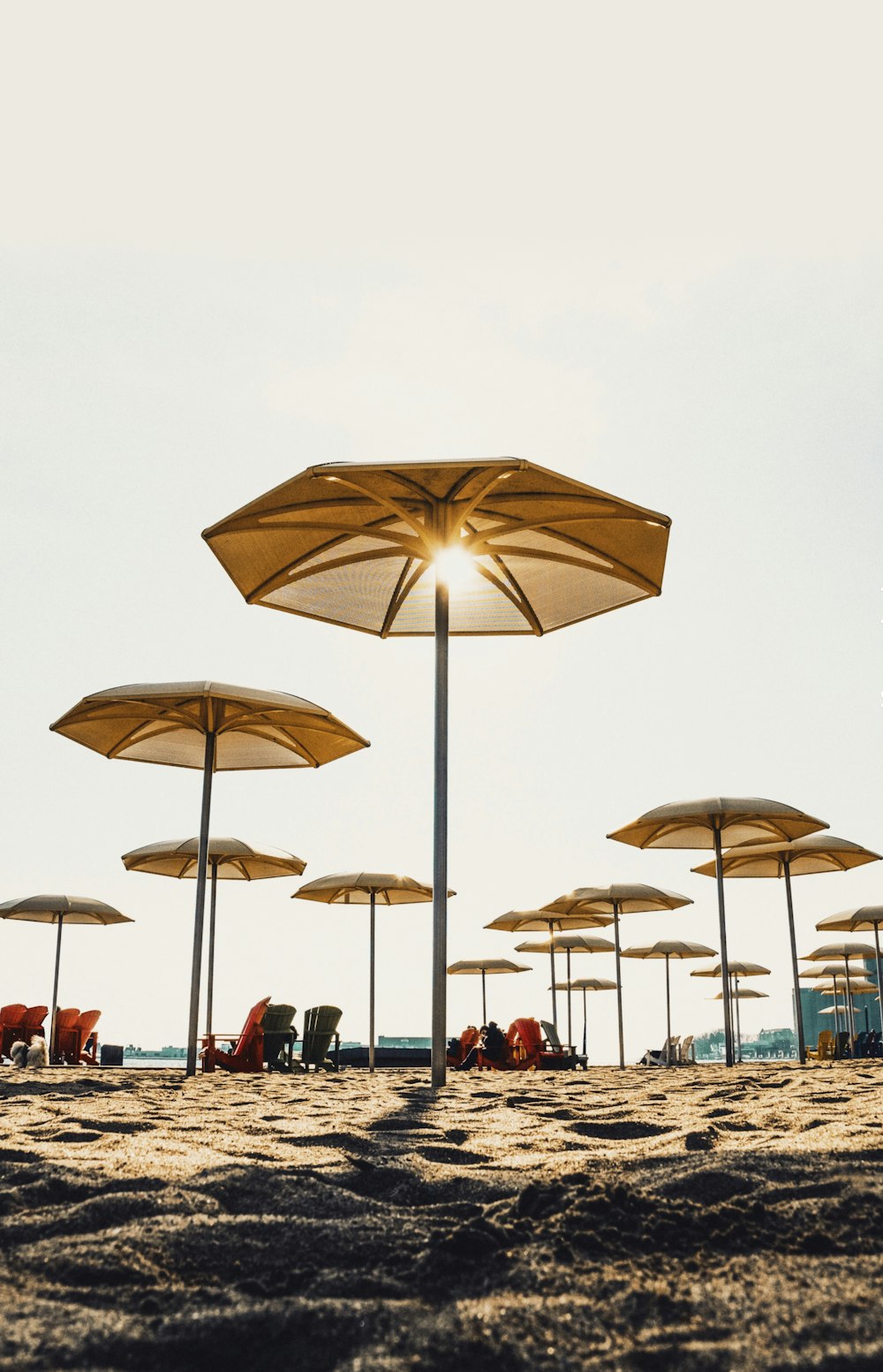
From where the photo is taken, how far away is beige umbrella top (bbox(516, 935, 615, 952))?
17.2 m

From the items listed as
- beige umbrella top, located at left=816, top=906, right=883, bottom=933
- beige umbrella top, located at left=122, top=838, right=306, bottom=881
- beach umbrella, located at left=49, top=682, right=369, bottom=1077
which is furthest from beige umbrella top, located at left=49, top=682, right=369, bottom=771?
beige umbrella top, located at left=816, top=906, right=883, bottom=933

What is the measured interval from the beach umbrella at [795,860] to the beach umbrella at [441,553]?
6019 mm

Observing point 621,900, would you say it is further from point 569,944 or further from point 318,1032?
point 318,1032

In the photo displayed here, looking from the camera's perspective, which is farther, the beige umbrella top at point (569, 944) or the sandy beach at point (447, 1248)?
the beige umbrella top at point (569, 944)

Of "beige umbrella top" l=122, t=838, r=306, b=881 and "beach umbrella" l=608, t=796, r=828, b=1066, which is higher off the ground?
"beach umbrella" l=608, t=796, r=828, b=1066

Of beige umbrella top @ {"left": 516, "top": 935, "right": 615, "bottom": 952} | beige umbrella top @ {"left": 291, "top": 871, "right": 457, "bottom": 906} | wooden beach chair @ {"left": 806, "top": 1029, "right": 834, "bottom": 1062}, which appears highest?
beige umbrella top @ {"left": 291, "top": 871, "right": 457, "bottom": 906}

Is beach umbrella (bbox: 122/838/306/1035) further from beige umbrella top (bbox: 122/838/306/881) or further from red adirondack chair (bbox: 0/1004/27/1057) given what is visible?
red adirondack chair (bbox: 0/1004/27/1057)

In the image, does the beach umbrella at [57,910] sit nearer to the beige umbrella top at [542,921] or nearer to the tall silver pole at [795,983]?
the beige umbrella top at [542,921]

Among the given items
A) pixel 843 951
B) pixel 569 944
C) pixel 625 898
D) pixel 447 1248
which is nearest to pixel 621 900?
pixel 625 898

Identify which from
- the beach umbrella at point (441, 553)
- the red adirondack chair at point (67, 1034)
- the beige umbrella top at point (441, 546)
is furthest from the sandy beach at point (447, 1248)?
the red adirondack chair at point (67, 1034)

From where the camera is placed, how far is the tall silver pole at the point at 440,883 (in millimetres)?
5762

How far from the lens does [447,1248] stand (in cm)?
194

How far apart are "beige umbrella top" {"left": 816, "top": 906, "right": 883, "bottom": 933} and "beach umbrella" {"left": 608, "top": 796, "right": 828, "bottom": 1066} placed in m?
5.12

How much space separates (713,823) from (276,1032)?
5980 mm
